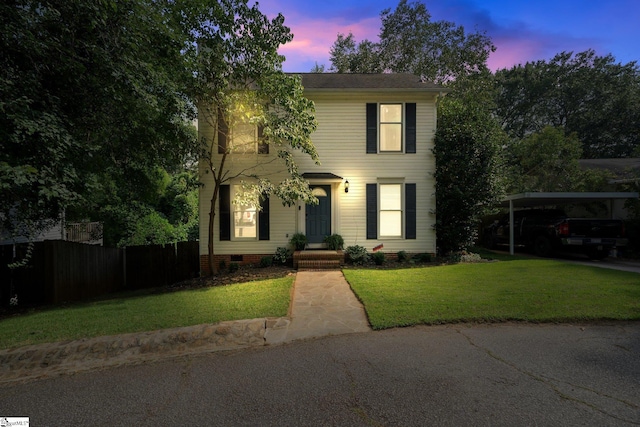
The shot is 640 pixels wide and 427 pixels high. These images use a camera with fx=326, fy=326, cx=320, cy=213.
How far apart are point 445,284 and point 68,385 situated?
6.31m

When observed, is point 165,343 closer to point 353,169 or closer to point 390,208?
point 353,169

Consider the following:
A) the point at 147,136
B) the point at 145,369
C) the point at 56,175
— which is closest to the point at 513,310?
the point at 145,369

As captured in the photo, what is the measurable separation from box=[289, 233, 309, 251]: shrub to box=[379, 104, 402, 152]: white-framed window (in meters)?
3.91

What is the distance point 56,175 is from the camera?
5.00 meters

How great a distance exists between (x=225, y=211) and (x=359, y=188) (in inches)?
173

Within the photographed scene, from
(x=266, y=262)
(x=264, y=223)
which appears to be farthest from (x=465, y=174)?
(x=266, y=262)

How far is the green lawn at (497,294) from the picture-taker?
4.82 metres

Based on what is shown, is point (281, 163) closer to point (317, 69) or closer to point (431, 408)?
point (431, 408)

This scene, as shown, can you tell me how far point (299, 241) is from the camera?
10.1 m

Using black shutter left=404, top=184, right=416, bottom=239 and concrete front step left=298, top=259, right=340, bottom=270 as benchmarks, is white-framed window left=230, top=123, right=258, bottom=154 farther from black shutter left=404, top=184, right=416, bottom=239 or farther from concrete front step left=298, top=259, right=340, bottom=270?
black shutter left=404, top=184, right=416, bottom=239

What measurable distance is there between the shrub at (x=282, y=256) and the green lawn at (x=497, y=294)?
102 inches

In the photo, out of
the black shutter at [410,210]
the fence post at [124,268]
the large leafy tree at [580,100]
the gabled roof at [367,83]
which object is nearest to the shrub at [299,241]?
the black shutter at [410,210]

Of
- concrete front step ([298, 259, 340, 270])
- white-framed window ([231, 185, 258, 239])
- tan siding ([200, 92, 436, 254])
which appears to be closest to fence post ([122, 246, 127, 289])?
tan siding ([200, 92, 436, 254])

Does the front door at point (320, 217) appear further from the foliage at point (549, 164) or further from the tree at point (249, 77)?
the foliage at point (549, 164)
